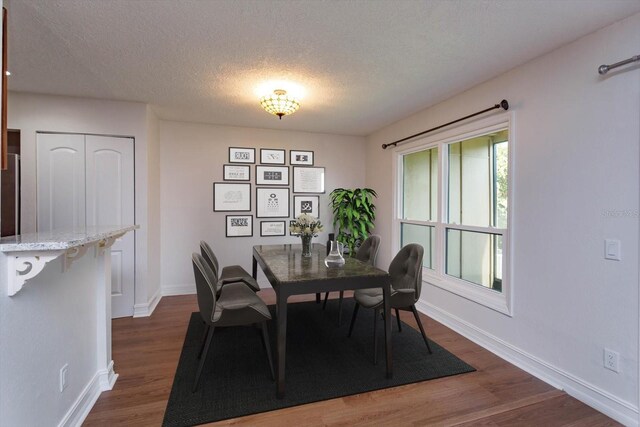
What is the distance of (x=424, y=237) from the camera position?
385 cm

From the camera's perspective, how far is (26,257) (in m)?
1.22

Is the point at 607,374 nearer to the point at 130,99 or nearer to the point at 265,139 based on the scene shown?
the point at 265,139

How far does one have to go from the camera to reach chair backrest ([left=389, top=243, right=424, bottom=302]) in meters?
2.57

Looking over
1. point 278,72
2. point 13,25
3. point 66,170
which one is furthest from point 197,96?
point 66,170

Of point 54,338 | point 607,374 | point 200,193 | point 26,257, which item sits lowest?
point 607,374

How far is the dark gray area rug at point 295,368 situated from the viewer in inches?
76.5

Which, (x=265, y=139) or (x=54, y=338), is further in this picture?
(x=265, y=139)

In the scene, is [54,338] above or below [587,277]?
below

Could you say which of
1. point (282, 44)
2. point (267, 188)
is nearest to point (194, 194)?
point (267, 188)

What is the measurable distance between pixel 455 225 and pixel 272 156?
2.73 metres

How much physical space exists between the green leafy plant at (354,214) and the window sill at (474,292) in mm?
1232

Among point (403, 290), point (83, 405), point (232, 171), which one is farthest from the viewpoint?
point (232, 171)

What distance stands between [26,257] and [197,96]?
7.95 ft

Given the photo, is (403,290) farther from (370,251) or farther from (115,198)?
(115,198)
